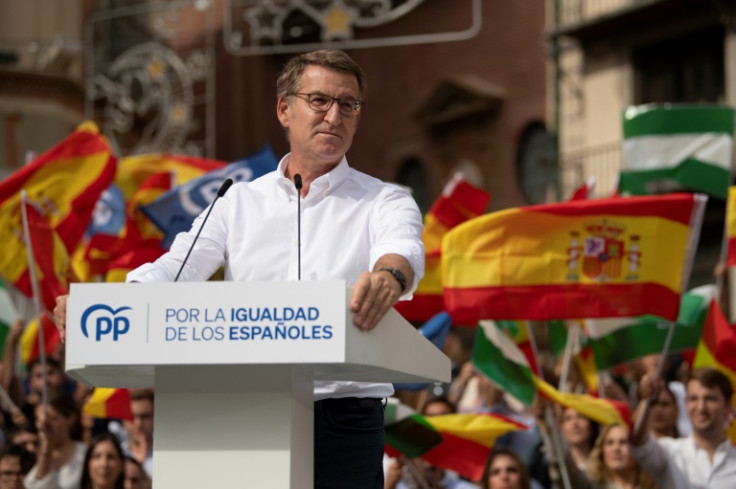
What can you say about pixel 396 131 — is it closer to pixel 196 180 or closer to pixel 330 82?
pixel 196 180

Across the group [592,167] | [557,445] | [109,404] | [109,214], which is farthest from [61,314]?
[592,167]

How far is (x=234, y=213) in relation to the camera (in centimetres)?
394

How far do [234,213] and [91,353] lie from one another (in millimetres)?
857

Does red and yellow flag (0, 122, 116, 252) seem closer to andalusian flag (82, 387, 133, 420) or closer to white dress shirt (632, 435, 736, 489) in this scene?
andalusian flag (82, 387, 133, 420)

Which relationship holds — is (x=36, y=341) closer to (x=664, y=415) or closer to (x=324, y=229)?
(x=664, y=415)

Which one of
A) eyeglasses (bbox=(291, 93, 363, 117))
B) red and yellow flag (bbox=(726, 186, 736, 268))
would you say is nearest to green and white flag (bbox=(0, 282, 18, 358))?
red and yellow flag (bbox=(726, 186, 736, 268))

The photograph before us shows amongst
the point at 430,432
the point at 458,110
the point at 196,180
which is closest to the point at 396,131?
the point at 458,110

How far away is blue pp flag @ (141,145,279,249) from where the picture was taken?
9758 mm

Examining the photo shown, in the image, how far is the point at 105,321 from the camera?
10.5 ft

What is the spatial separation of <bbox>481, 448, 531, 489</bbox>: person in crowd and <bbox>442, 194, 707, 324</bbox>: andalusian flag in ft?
2.88

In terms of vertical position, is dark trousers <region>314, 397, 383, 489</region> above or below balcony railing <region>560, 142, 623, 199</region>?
below

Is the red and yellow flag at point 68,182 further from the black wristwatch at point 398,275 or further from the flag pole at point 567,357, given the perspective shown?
the black wristwatch at point 398,275

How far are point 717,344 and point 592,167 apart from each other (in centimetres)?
1141

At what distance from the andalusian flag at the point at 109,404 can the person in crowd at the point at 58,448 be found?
0.92 feet
